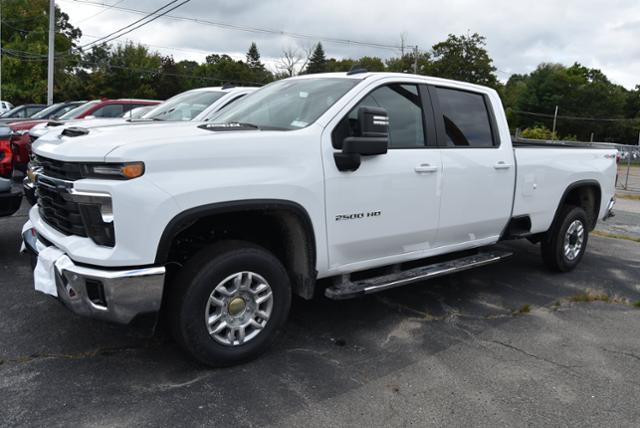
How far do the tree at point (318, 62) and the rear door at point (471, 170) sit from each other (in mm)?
74586

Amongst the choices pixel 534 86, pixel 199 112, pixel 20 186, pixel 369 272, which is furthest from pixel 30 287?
pixel 534 86

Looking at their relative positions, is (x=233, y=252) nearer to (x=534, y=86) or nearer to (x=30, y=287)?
(x=30, y=287)

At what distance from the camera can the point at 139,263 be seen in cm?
313

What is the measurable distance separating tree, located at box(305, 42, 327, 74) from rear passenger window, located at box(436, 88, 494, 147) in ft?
244

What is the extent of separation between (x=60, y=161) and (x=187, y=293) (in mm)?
1103

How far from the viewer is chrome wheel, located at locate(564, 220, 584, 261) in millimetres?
6199

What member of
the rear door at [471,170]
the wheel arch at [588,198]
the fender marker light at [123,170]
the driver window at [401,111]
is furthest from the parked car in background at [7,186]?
the wheel arch at [588,198]

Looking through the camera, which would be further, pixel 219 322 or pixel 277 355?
pixel 277 355

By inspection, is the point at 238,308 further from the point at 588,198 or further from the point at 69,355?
the point at 588,198

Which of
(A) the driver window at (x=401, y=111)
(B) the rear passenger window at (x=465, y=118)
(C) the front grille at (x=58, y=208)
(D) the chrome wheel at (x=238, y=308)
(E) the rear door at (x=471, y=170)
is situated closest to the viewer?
(C) the front grille at (x=58, y=208)

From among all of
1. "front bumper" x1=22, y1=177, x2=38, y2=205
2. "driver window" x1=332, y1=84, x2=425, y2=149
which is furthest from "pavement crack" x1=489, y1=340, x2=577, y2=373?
"front bumper" x1=22, y1=177, x2=38, y2=205

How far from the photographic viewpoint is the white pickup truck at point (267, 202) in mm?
3135

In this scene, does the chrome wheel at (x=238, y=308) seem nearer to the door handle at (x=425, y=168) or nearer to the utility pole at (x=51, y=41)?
the door handle at (x=425, y=168)

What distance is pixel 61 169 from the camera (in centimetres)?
337
